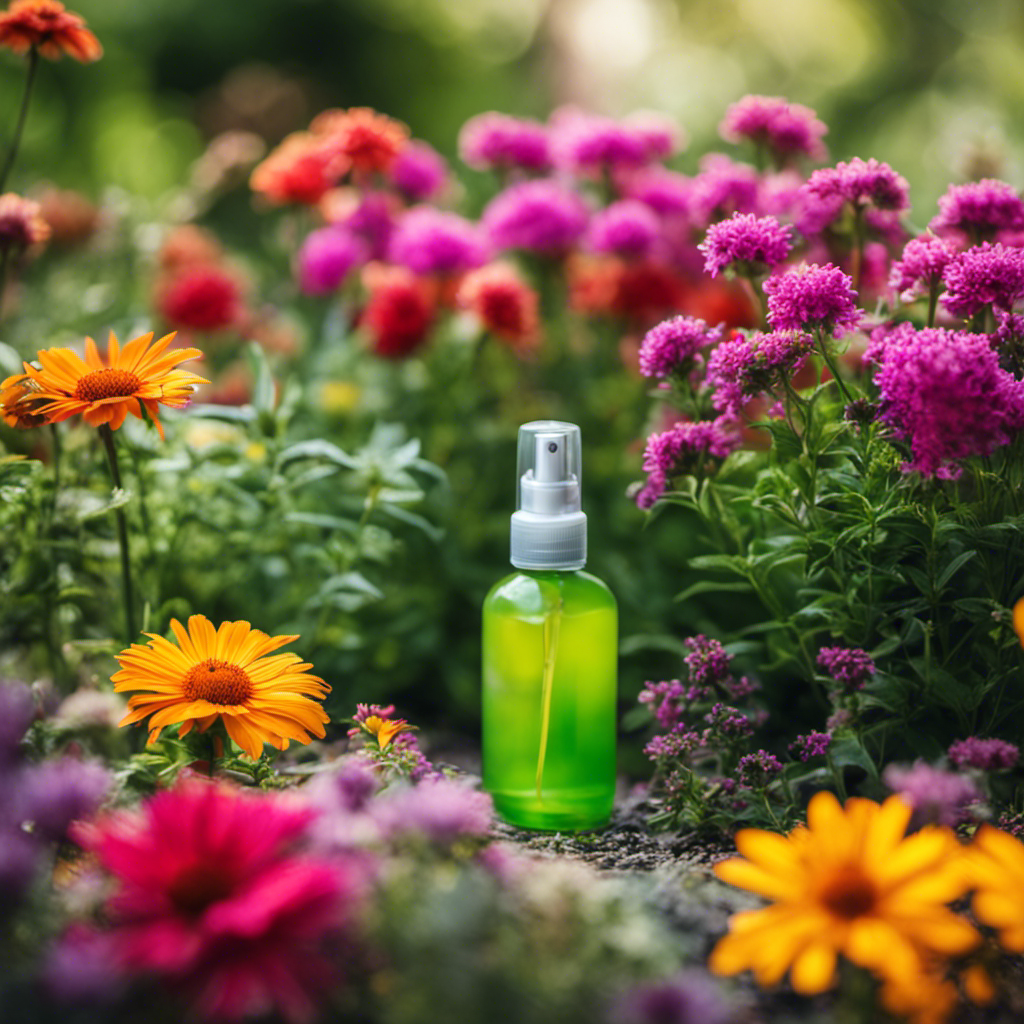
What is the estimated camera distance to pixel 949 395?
3.43 feet

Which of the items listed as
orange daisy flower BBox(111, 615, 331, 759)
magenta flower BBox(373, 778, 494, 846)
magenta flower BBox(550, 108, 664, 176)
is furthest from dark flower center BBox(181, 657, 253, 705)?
magenta flower BBox(550, 108, 664, 176)

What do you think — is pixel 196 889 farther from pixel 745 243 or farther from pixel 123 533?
pixel 745 243

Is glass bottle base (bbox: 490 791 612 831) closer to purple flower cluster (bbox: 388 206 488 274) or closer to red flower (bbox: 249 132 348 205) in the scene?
purple flower cluster (bbox: 388 206 488 274)

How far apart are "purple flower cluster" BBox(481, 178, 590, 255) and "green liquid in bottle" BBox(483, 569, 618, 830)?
1.03m

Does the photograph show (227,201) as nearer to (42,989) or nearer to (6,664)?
(6,664)

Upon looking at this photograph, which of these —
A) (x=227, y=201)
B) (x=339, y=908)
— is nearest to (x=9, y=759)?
(x=339, y=908)

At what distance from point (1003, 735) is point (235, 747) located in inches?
39.5

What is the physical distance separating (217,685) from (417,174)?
5.23 ft

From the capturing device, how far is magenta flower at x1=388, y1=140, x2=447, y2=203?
94.3 inches

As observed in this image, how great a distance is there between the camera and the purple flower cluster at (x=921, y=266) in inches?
50.2

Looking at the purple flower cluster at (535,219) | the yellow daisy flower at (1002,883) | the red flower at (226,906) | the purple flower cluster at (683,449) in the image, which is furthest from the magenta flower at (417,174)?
the yellow daisy flower at (1002,883)

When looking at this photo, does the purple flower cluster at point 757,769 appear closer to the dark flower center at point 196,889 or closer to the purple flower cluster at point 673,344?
the purple flower cluster at point 673,344

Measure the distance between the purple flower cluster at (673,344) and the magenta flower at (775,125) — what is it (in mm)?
579

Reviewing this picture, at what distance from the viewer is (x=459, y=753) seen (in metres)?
1.86
